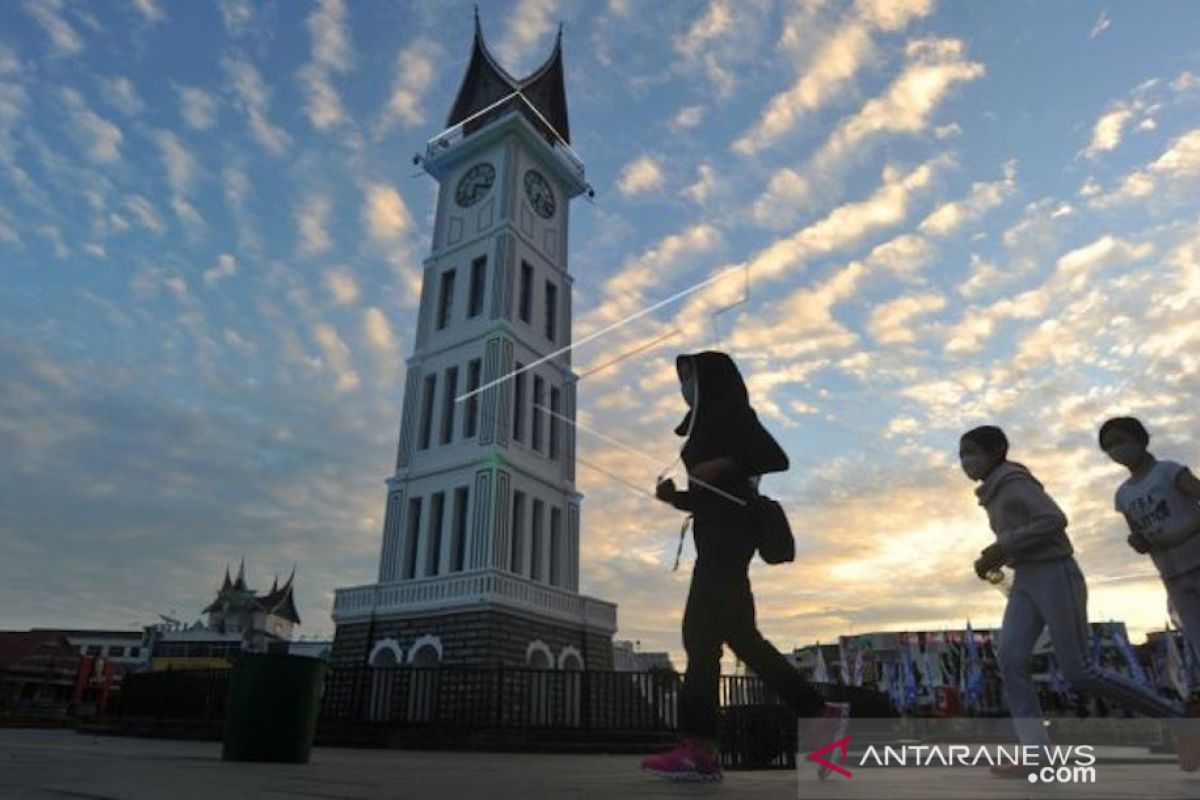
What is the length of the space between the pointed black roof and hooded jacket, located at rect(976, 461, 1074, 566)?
3237cm

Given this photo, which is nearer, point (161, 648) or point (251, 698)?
point (251, 698)

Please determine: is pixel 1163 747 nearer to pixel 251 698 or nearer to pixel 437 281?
pixel 251 698

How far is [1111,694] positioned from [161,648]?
74305 mm

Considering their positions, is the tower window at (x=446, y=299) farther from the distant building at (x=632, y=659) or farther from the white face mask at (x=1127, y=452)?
the white face mask at (x=1127, y=452)

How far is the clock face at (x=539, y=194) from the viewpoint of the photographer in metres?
30.0

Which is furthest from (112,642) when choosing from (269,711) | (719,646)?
(719,646)

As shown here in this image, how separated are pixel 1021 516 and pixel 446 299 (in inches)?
1036

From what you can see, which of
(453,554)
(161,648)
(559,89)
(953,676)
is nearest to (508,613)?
(453,554)

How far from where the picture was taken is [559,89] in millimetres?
38156

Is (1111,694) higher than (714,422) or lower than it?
lower

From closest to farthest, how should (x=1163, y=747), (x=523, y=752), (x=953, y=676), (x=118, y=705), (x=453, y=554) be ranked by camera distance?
(x=1163, y=747)
(x=523, y=752)
(x=118, y=705)
(x=453, y=554)
(x=953, y=676)

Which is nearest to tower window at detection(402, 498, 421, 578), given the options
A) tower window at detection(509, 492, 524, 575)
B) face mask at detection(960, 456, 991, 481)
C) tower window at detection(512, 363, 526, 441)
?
tower window at detection(509, 492, 524, 575)

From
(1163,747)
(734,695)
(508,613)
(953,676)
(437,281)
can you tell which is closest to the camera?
(1163,747)

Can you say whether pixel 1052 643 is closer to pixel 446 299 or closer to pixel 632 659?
pixel 446 299
